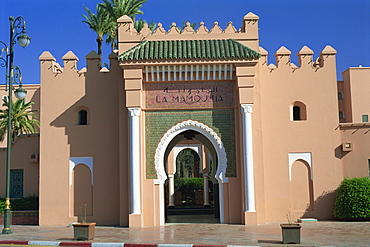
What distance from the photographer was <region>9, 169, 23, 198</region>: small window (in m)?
20.4

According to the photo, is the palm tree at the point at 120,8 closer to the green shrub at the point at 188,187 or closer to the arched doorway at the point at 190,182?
the arched doorway at the point at 190,182

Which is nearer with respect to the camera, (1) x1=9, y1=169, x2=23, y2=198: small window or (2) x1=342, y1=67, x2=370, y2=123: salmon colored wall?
(1) x1=9, y1=169, x2=23, y2=198: small window

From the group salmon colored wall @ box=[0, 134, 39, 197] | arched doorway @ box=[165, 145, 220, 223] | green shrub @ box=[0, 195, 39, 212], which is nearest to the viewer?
green shrub @ box=[0, 195, 39, 212]

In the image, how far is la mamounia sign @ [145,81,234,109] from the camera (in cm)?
1769

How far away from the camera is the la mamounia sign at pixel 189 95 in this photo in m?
17.7

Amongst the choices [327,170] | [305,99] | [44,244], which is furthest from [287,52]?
[44,244]

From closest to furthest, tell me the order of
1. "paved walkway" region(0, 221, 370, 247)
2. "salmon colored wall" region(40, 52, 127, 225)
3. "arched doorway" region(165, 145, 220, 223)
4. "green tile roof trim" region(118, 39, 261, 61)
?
"paved walkway" region(0, 221, 370, 247)
"green tile roof trim" region(118, 39, 261, 61)
"salmon colored wall" region(40, 52, 127, 225)
"arched doorway" region(165, 145, 220, 223)

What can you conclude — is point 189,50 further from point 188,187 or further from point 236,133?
point 188,187

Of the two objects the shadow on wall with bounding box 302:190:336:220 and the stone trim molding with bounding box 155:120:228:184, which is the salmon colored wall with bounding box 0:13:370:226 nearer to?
the shadow on wall with bounding box 302:190:336:220

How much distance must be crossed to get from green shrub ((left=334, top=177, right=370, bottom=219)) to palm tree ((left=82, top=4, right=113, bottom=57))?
17.9 m

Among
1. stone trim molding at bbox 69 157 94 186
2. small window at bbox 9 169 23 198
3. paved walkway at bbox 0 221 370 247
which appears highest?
stone trim molding at bbox 69 157 94 186

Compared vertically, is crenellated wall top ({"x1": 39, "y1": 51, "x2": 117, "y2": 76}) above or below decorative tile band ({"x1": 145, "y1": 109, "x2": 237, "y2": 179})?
above

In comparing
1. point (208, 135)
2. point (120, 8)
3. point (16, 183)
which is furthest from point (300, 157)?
point (120, 8)

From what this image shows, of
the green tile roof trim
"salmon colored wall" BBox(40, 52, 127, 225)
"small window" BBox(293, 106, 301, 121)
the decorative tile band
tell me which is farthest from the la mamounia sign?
"small window" BBox(293, 106, 301, 121)
